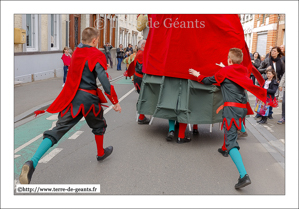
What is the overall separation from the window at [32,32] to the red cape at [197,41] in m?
11.5

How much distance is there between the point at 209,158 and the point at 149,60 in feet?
6.97

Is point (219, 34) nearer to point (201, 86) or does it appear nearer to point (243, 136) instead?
point (201, 86)

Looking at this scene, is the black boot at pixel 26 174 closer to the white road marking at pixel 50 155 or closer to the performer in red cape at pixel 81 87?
the performer in red cape at pixel 81 87

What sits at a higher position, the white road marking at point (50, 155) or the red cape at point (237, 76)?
the red cape at point (237, 76)

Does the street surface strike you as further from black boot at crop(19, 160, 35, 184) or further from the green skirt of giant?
the green skirt of giant

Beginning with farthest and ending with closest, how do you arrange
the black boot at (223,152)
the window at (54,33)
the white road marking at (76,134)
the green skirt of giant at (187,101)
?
the window at (54,33) → the white road marking at (76,134) → the green skirt of giant at (187,101) → the black boot at (223,152)

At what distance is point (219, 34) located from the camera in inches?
228

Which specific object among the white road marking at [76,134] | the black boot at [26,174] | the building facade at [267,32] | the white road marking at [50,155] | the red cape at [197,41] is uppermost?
the building facade at [267,32]

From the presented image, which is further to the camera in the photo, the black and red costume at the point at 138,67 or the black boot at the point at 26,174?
the black and red costume at the point at 138,67

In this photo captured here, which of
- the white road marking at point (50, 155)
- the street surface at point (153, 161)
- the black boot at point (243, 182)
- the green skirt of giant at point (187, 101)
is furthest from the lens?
the green skirt of giant at point (187, 101)

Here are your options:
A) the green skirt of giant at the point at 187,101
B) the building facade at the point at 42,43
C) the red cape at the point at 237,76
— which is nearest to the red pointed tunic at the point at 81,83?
the red cape at the point at 237,76

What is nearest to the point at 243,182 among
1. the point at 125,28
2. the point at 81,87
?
the point at 81,87

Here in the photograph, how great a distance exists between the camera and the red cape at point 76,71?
424cm

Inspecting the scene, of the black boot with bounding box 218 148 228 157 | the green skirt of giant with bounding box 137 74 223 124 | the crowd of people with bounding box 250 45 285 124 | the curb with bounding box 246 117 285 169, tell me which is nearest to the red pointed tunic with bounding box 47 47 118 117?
the green skirt of giant with bounding box 137 74 223 124
